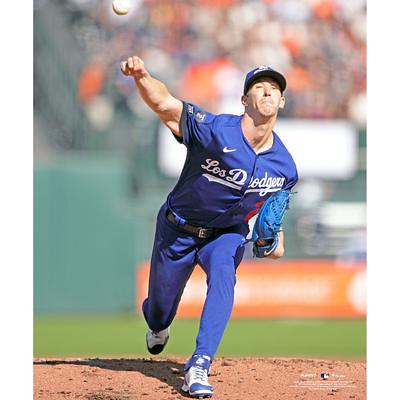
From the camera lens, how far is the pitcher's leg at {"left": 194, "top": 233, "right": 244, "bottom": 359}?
14.3 ft

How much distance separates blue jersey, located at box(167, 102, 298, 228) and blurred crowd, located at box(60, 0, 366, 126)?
21.0ft

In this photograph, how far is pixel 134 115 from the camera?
1132 cm

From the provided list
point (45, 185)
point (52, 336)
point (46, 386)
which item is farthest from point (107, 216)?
point (46, 386)

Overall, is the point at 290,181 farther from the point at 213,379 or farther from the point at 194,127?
the point at 213,379

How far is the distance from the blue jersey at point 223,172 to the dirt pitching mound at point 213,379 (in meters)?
0.89

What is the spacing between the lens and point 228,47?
11766mm

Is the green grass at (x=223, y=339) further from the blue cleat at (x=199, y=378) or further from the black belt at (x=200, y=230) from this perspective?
the blue cleat at (x=199, y=378)

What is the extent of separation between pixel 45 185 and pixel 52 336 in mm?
1728

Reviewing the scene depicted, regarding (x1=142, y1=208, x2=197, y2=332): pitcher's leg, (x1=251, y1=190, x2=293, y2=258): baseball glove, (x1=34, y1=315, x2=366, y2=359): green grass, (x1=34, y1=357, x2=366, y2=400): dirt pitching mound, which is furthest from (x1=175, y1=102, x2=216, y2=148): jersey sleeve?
(x1=34, y1=315, x2=366, y2=359): green grass
